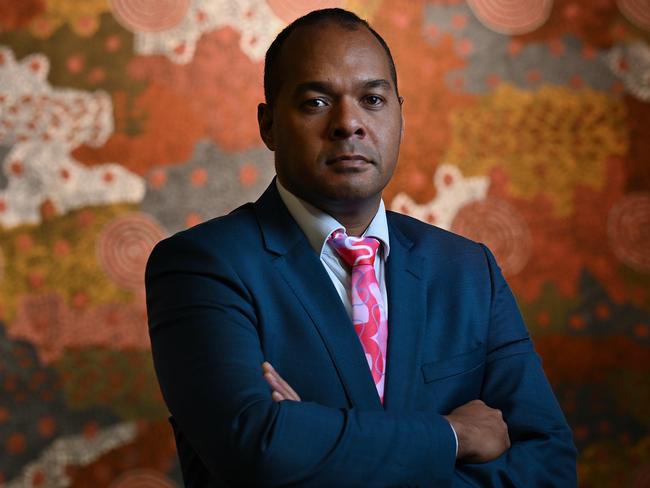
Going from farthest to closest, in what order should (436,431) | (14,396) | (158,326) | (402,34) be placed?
1. (402,34)
2. (14,396)
3. (158,326)
4. (436,431)

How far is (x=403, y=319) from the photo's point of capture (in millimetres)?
1678

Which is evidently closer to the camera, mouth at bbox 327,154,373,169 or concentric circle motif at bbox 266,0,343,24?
mouth at bbox 327,154,373,169

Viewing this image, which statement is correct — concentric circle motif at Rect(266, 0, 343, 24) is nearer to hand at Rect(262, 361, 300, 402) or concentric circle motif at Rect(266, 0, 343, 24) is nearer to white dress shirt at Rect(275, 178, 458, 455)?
white dress shirt at Rect(275, 178, 458, 455)

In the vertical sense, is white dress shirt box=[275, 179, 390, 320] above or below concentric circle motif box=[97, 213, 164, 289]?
above

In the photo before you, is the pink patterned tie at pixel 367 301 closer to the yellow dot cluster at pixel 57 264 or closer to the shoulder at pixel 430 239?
the shoulder at pixel 430 239

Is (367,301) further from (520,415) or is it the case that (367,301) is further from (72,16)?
(72,16)

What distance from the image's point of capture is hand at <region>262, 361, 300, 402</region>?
1468 millimetres

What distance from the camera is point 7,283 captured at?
121 inches

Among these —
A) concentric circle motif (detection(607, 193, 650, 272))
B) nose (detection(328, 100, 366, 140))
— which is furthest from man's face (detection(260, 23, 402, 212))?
concentric circle motif (detection(607, 193, 650, 272))

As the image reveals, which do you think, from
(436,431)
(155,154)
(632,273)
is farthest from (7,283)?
(632,273)

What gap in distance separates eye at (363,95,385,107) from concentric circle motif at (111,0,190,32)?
1643 millimetres

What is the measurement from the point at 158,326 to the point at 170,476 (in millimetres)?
1708

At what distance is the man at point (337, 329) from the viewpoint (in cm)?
143

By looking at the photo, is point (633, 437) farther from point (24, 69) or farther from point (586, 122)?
point (24, 69)
